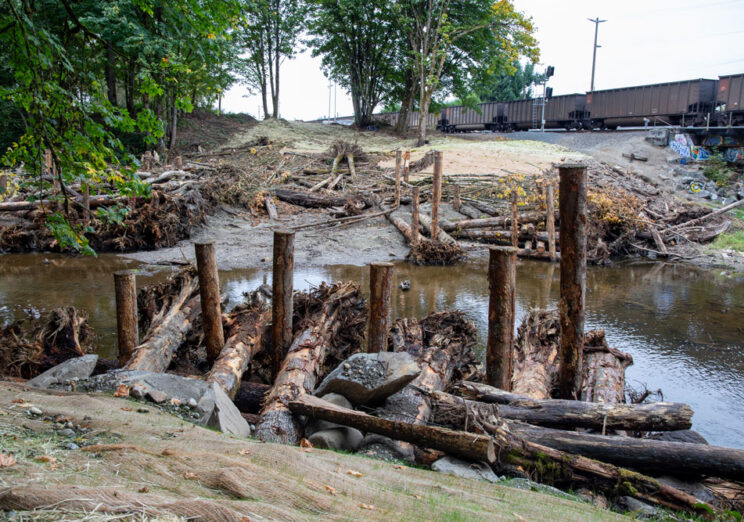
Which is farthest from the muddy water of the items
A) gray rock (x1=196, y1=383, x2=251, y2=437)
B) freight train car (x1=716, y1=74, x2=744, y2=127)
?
freight train car (x1=716, y1=74, x2=744, y2=127)

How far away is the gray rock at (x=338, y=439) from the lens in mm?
4793

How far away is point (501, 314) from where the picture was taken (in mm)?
6000

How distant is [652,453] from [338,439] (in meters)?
2.87

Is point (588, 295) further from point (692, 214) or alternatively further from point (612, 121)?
point (612, 121)

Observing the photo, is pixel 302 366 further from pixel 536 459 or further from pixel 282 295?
pixel 536 459

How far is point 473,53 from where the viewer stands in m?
35.8

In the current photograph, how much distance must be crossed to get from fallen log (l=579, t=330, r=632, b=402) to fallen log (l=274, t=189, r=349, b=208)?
15.0 metres

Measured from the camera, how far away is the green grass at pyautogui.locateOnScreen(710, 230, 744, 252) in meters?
18.2

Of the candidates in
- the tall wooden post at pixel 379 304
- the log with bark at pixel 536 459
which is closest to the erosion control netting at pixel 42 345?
the tall wooden post at pixel 379 304

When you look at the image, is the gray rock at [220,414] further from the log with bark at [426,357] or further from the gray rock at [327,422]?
the log with bark at [426,357]

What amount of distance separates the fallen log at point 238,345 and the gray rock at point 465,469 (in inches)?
108

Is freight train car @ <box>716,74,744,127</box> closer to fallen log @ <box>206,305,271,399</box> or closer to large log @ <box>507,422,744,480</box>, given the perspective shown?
large log @ <box>507,422,744,480</box>

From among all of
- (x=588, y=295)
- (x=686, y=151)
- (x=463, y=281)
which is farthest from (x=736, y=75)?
(x=463, y=281)

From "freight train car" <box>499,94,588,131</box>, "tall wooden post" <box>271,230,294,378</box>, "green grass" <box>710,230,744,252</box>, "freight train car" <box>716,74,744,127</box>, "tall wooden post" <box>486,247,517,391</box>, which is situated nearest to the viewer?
"tall wooden post" <box>486,247,517,391</box>
